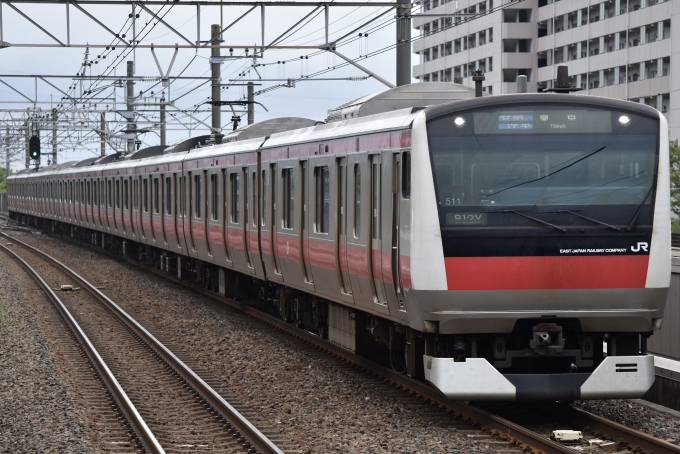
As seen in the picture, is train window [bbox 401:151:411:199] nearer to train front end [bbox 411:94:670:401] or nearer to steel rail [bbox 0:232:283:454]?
train front end [bbox 411:94:670:401]

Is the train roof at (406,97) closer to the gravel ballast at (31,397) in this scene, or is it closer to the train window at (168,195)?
the gravel ballast at (31,397)

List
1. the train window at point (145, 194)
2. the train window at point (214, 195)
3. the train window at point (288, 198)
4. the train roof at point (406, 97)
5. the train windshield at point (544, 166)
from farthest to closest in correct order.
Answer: the train window at point (145, 194) < the train window at point (214, 195) < the train window at point (288, 198) < the train roof at point (406, 97) < the train windshield at point (544, 166)

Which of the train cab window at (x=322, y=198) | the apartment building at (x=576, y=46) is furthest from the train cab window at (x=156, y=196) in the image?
the apartment building at (x=576, y=46)

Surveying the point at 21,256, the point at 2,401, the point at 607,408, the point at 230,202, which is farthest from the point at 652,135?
the point at 21,256

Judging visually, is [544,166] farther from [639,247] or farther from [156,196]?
[156,196]

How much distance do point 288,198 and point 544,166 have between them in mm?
5816

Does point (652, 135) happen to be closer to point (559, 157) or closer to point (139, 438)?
point (559, 157)

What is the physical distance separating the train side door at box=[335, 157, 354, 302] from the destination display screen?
2.71 m

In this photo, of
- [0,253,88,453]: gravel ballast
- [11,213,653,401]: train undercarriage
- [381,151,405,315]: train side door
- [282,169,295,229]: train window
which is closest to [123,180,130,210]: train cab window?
[0,253,88,453]: gravel ballast

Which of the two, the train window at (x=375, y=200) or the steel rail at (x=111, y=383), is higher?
the train window at (x=375, y=200)

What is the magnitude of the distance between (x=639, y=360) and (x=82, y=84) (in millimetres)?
31044

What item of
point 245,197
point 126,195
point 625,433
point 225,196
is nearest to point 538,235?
point 625,433

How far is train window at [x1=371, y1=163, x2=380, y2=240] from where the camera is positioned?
35.1 feet

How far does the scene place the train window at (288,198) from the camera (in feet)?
47.4
